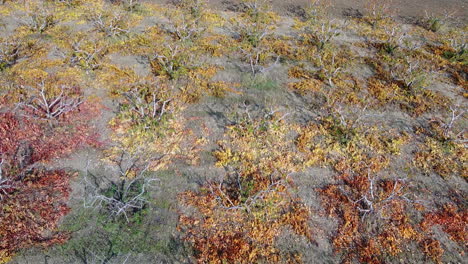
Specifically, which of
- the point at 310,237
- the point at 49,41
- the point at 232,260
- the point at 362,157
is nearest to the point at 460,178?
the point at 362,157

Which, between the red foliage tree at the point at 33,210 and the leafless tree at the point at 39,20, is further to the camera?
the leafless tree at the point at 39,20

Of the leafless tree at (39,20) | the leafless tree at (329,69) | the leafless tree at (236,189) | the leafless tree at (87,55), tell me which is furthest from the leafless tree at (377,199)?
the leafless tree at (39,20)

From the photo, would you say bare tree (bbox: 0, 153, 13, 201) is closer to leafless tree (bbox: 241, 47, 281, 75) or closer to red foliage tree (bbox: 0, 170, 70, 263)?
red foliage tree (bbox: 0, 170, 70, 263)

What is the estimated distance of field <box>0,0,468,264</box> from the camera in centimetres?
959

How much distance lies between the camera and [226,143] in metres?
12.8

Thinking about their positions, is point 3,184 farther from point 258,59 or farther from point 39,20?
point 39,20

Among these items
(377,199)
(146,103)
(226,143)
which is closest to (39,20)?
(146,103)

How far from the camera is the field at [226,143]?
9.59 metres

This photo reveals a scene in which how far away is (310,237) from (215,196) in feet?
11.2

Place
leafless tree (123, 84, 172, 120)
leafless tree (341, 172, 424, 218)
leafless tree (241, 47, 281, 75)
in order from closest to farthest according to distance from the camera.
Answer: leafless tree (341, 172, 424, 218) < leafless tree (123, 84, 172, 120) < leafless tree (241, 47, 281, 75)

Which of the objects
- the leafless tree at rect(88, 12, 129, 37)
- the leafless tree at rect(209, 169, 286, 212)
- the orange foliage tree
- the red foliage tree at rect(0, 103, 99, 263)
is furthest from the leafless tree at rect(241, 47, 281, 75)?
the red foliage tree at rect(0, 103, 99, 263)

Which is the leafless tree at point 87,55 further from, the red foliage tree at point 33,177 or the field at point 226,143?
the red foliage tree at point 33,177

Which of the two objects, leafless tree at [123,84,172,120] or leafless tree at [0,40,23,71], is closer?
leafless tree at [123,84,172,120]

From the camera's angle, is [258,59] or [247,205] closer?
[247,205]
